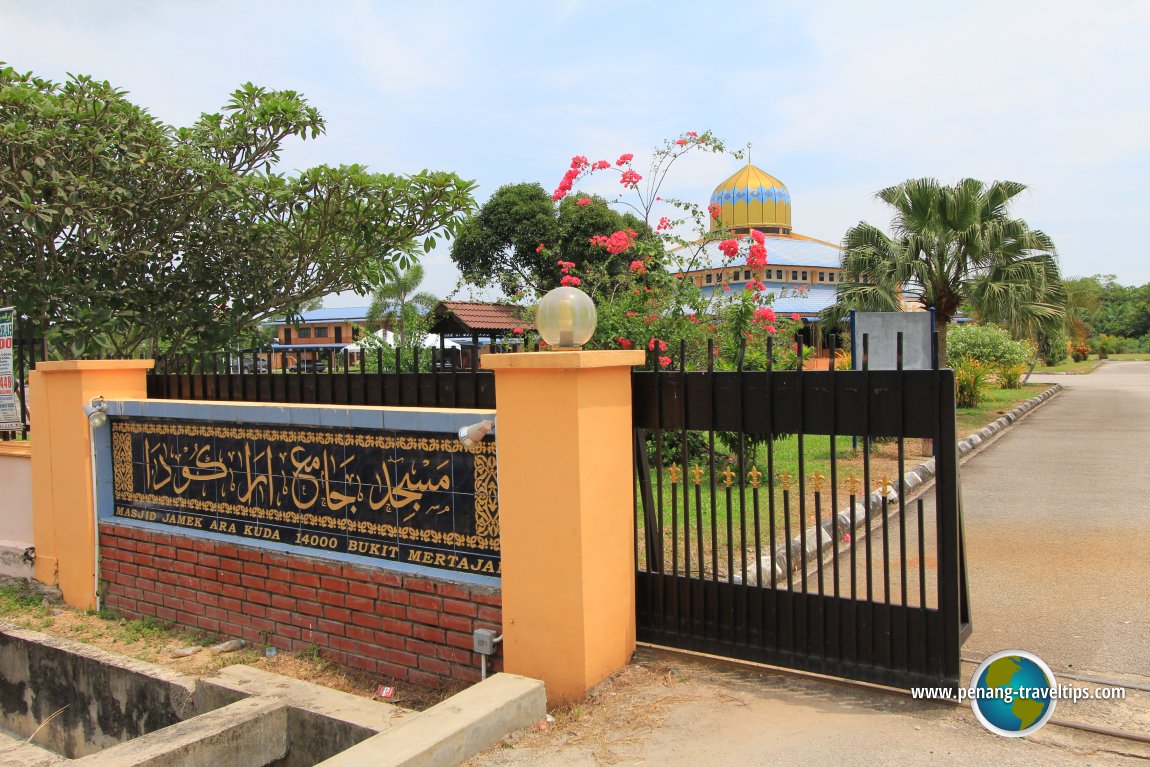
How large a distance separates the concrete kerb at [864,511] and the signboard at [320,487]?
1.54 meters

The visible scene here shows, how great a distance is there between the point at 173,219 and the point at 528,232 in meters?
21.5

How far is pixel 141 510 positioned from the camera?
6.03 metres

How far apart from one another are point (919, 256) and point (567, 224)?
45.8ft

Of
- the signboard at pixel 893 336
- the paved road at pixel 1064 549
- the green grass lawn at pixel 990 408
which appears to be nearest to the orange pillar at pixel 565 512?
the paved road at pixel 1064 549

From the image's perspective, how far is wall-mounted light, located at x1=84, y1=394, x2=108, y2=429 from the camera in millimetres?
6063

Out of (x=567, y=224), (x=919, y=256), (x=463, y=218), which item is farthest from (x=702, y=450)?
(x=567, y=224)

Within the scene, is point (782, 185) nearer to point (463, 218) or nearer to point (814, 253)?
point (814, 253)

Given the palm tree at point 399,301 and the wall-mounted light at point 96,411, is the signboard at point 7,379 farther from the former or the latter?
the palm tree at point 399,301

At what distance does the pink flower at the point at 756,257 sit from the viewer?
875cm

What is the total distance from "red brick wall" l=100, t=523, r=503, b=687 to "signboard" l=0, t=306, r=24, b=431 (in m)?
1.54

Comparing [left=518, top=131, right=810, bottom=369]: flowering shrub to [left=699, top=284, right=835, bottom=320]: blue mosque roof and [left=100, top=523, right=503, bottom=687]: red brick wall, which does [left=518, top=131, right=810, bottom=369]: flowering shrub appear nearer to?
[left=100, top=523, right=503, bottom=687]: red brick wall

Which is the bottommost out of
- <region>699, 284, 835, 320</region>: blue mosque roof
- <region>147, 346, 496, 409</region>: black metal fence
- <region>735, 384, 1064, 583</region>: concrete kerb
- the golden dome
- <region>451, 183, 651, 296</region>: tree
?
<region>735, 384, 1064, 583</region>: concrete kerb

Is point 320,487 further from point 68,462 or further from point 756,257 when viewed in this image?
point 756,257

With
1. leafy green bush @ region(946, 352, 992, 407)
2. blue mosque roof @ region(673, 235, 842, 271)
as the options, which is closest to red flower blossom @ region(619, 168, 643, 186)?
leafy green bush @ region(946, 352, 992, 407)
